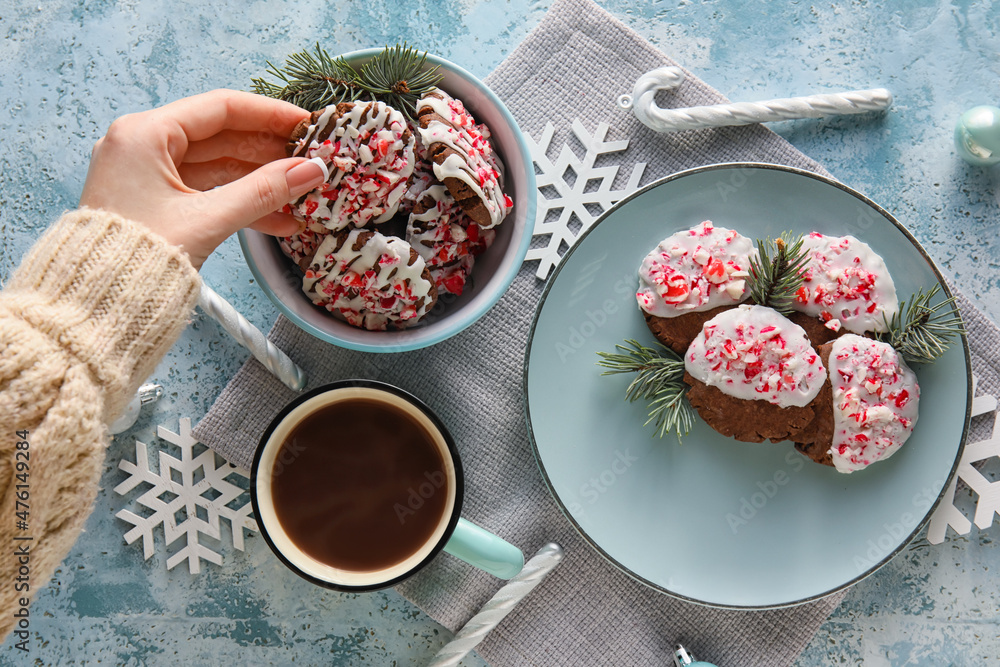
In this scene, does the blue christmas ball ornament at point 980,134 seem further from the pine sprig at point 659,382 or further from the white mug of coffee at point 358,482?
the white mug of coffee at point 358,482

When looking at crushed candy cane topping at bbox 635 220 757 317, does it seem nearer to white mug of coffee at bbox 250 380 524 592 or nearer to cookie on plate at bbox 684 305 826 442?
cookie on plate at bbox 684 305 826 442

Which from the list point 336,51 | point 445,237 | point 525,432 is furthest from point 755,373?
point 336,51

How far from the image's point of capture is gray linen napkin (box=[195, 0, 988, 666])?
3.44 ft

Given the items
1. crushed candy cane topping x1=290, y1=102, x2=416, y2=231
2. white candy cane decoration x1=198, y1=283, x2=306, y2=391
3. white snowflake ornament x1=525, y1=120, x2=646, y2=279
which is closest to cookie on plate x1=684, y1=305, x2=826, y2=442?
white snowflake ornament x1=525, y1=120, x2=646, y2=279

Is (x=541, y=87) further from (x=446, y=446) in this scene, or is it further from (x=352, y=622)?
(x=352, y=622)

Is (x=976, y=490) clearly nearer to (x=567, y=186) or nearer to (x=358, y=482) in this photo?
(x=567, y=186)

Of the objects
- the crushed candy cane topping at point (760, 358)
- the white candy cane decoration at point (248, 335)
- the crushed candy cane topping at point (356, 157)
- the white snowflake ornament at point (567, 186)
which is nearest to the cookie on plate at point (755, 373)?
the crushed candy cane topping at point (760, 358)

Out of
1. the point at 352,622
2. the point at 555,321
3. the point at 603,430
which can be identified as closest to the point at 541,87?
the point at 555,321

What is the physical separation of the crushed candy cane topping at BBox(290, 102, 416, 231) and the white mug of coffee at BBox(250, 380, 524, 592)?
10.2 inches

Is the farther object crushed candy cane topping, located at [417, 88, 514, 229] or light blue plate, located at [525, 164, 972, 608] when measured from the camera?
light blue plate, located at [525, 164, 972, 608]

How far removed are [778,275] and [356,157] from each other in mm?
572

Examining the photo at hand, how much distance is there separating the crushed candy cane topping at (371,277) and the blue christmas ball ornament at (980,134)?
2.84 ft

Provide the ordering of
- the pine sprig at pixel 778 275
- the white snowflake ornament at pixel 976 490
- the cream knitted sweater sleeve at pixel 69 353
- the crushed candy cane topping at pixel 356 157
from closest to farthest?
the cream knitted sweater sleeve at pixel 69 353, the crushed candy cane topping at pixel 356 157, the pine sprig at pixel 778 275, the white snowflake ornament at pixel 976 490

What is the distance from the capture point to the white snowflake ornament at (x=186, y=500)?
107 cm
